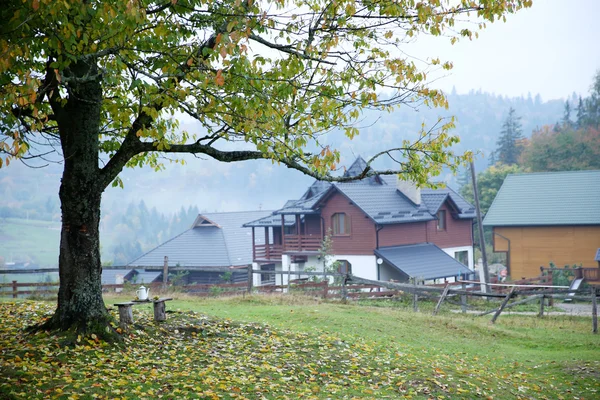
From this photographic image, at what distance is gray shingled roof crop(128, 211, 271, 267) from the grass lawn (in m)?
38.2

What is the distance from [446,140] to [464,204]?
3944 centimetres

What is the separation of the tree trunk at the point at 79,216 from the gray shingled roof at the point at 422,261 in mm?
31159

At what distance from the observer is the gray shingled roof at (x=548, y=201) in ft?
147

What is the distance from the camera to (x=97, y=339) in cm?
1102

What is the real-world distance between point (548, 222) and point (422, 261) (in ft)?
33.7

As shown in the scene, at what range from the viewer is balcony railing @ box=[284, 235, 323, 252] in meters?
45.2

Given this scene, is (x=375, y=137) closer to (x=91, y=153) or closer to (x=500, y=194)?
(x=500, y=194)

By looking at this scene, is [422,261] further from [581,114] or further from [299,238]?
[581,114]

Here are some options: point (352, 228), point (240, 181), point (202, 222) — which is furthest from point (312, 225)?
point (240, 181)

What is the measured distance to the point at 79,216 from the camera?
11.3 metres

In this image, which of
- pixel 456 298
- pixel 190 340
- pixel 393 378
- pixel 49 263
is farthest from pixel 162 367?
pixel 49 263

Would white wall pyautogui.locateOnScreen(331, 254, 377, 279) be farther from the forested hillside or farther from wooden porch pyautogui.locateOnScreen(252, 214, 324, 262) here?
the forested hillside

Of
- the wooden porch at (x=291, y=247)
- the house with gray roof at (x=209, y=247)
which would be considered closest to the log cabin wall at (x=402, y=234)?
the wooden porch at (x=291, y=247)

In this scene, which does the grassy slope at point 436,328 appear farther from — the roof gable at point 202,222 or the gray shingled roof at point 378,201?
the roof gable at point 202,222
